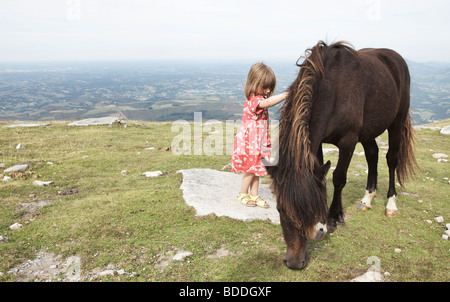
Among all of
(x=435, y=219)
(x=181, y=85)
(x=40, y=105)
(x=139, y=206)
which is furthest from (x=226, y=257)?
(x=181, y=85)

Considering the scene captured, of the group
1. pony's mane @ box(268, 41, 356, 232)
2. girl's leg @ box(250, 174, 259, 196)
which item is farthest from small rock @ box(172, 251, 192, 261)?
girl's leg @ box(250, 174, 259, 196)

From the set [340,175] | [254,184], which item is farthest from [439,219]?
[254,184]

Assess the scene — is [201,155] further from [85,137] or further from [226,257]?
[226,257]

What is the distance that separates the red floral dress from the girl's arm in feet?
1.57

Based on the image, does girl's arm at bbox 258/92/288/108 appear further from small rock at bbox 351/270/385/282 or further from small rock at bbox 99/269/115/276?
small rock at bbox 99/269/115/276

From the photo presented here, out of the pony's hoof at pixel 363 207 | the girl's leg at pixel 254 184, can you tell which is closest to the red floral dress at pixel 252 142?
the girl's leg at pixel 254 184

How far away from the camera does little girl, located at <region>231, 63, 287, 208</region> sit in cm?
527

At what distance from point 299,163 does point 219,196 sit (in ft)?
9.61

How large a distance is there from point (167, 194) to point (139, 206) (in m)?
0.70

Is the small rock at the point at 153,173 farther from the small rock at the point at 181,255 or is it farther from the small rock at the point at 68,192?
the small rock at the point at 181,255

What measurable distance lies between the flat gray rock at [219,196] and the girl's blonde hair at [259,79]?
231cm

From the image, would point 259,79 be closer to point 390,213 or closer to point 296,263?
point 296,263

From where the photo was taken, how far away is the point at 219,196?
617 cm

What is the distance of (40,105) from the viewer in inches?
3445
